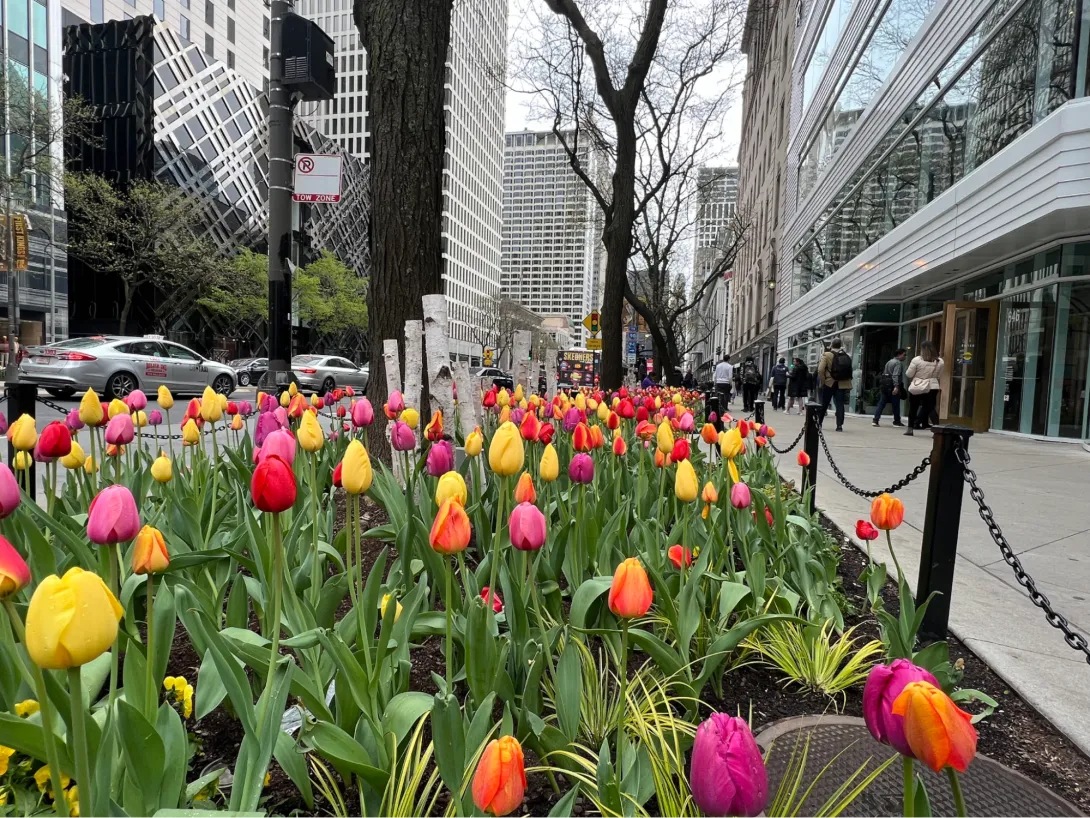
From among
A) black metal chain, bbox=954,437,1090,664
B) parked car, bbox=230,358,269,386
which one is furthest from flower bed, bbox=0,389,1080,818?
parked car, bbox=230,358,269,386

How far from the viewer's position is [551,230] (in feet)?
242

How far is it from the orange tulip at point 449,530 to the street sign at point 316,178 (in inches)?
242

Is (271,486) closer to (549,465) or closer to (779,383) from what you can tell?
(549,465)

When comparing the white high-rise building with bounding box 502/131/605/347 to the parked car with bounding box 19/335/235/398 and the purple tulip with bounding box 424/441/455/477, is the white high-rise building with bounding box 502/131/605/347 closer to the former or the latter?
the parked car with bounding box 19/335/235/398

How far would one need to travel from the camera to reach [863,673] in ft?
7.23

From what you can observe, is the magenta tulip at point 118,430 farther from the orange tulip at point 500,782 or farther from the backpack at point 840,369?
the backpack at point 840,369

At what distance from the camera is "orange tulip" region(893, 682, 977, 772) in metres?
0.74

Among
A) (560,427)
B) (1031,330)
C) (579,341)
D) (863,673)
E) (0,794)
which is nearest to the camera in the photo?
(0,794)

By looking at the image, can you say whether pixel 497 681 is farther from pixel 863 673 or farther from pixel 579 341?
pixel 579 341

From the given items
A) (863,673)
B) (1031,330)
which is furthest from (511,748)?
(1031,330)

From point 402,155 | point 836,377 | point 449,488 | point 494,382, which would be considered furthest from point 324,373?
point 449,488

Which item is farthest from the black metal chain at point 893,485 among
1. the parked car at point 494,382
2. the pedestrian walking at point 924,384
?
the pedestrian walking at point 924,384

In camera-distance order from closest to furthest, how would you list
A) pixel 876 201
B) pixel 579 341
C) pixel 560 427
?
pixel 560 427 → pixel 876 201 → pixel 579 341

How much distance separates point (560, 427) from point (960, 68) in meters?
11.8
